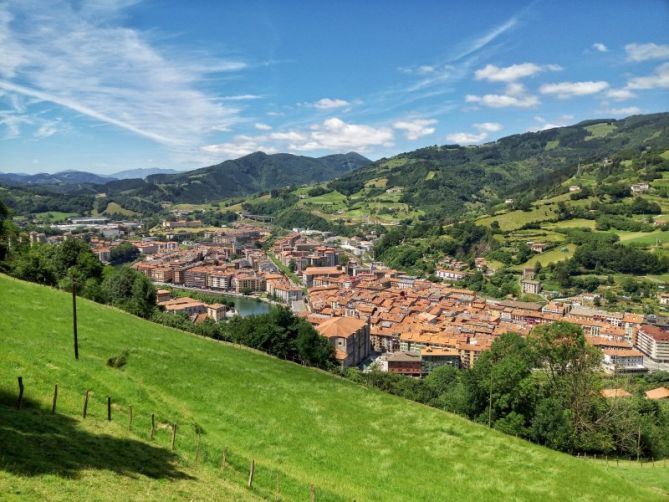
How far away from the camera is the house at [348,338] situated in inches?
2018

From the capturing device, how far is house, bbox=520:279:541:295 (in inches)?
3351

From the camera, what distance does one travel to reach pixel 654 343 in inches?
2359

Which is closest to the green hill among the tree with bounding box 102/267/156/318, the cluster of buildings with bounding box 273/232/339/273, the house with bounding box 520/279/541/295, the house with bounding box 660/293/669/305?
the tree with bounding box 102/267/156/318

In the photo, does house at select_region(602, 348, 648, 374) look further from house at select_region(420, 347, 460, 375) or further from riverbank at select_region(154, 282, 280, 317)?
riverbank at select_region(154, 282, 280, 317)

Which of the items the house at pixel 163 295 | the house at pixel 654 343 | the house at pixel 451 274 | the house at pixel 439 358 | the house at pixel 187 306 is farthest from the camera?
the house at pixel 451 274

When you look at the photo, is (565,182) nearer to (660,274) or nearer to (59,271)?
(660,274)

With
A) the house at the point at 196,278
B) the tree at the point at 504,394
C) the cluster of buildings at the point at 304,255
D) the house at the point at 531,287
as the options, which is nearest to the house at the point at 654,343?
the house at the point at 531,287

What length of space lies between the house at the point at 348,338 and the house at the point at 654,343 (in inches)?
1507

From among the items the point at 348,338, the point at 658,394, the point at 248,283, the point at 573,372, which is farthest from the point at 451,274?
the point at 573,372

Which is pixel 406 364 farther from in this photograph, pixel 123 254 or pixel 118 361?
pixel 123 254

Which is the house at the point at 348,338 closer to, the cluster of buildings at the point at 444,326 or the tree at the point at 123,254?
the cluster of buildings at the point at 444,326

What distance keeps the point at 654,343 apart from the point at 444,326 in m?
27.3

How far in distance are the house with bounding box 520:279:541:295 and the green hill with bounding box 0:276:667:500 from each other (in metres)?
71.7

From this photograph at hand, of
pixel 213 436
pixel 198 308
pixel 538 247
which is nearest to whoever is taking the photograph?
pixel 213 436
